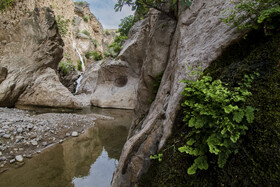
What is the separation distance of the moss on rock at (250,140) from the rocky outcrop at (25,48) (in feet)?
35.5

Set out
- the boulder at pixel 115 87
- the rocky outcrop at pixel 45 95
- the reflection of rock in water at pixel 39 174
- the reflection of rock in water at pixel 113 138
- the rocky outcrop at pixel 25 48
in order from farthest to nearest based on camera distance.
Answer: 1. the boulder at pixel 115 87
2. the rocky outcrop at pixel 45 95
3. the rocky outcrop at pixel 25 48
4. the reflection of rock in water at pixel 113 138
5. the reflection of rock in water at pixel 39 174

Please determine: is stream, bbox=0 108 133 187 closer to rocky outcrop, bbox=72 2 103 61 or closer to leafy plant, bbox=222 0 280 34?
leafy plant, bbox=222 0 280 34

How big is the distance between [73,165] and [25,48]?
9.90 m

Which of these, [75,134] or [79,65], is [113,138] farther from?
[79,65]

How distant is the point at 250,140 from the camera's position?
1.22m

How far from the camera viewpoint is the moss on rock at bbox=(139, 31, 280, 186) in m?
1.13

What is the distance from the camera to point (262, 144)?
1.16 m

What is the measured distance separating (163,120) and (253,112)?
4.20 ft

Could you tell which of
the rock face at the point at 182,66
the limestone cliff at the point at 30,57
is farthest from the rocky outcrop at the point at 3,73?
the rock face at the point at 182,66

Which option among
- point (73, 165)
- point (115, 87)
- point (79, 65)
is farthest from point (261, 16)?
point (79, 65)

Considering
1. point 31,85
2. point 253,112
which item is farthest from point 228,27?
point 31,85

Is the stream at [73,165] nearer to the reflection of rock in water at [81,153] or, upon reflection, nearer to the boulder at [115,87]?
the reflection of rock in water at [81,153]

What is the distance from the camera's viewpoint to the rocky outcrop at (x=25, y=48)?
928 centimetres

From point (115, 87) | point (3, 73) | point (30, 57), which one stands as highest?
point (30, 57)
